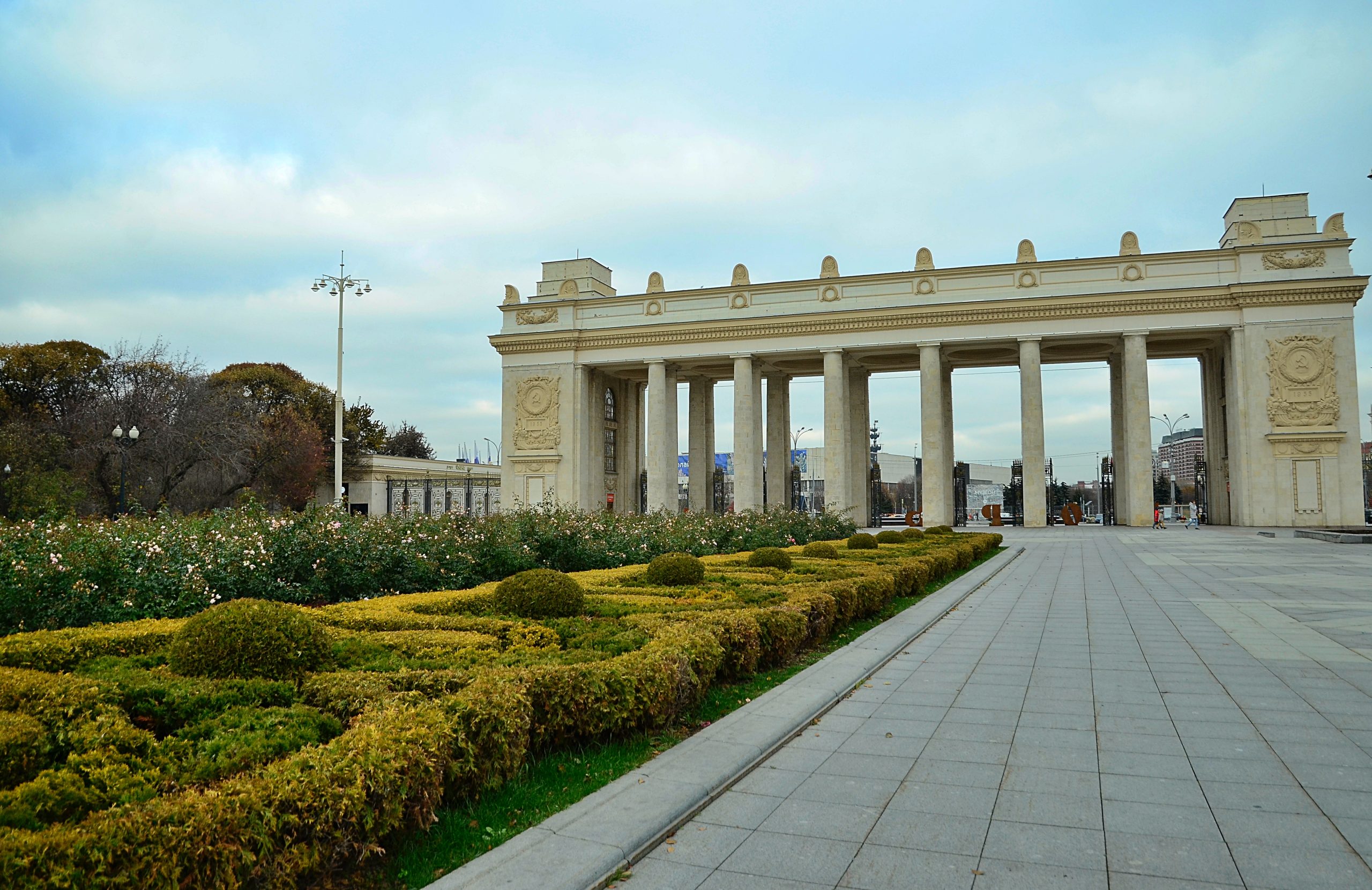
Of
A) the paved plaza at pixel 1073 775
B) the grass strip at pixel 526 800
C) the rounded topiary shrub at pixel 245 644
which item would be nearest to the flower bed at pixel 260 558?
the rounded topiary shrub at pixel 245 644

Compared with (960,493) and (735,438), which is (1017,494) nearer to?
(960,493)

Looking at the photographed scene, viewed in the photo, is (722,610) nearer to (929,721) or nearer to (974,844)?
(929,721)

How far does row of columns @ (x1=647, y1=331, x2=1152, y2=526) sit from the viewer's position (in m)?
36.5

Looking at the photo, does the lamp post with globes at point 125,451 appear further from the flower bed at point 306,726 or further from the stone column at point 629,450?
the flower bed at point 306,726

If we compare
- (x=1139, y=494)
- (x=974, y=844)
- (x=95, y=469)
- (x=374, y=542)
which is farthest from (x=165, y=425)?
(x=1139, y=494)

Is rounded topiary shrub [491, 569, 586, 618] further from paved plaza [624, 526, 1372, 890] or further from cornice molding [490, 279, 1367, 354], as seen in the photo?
cornice molding [490, 279, 1367, 354]

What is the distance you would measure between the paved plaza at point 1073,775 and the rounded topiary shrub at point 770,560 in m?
3.02

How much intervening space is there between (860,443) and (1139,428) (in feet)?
42.3

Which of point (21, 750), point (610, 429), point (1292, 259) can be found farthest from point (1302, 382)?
point (21, 750)

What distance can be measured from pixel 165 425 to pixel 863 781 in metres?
35.2

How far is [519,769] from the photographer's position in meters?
4.50

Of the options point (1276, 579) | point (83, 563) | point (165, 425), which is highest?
point (165, 425)

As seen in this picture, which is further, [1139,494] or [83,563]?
[1139,494]

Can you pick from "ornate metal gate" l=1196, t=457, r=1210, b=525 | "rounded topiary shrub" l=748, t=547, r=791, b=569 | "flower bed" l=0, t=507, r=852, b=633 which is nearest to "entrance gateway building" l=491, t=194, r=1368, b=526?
"ornate metal gate" l=1196, t=457, r=1210, b=525
